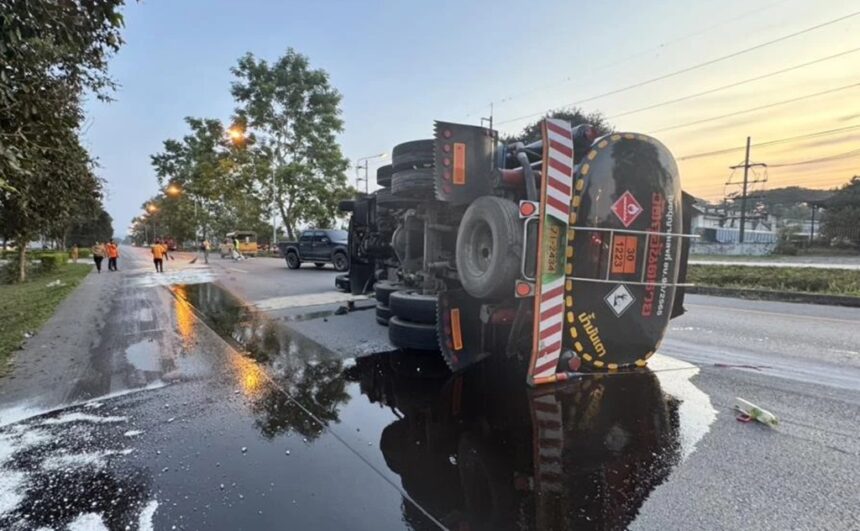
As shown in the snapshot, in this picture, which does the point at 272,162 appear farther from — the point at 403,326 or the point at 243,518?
the point at 243,518

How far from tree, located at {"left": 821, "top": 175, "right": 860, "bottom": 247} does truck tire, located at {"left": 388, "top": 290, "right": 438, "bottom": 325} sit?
132 feet

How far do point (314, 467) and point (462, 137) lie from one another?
2927 mm

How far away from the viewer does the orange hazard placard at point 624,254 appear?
12.2 feet

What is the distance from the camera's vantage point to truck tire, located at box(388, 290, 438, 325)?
190 inches

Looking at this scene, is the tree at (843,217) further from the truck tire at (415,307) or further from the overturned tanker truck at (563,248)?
the truck tire at (415,307)

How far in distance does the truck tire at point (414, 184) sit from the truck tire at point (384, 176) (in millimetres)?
1512

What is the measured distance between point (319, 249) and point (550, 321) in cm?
1898

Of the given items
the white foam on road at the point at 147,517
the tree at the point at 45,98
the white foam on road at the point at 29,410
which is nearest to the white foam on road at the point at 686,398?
the white foam on road at the point at 147,517

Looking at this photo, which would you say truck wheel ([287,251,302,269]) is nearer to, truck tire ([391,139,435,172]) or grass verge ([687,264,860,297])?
grass verge ([687,264,860,297])

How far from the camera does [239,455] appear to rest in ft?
9.69

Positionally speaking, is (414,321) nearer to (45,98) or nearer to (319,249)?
(45,98)

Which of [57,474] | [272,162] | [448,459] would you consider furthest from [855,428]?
[272,162]

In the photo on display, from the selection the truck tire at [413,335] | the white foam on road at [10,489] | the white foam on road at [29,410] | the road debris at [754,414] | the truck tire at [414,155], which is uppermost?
the truck tire at [414,155]

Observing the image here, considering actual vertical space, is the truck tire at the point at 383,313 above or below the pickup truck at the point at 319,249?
below
